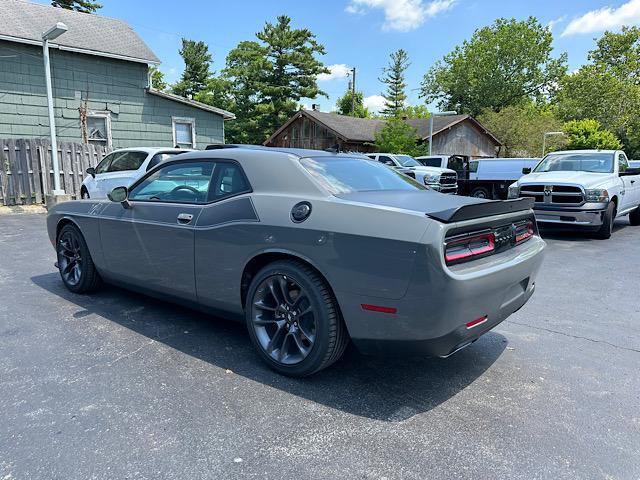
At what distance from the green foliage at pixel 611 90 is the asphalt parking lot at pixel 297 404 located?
53.6 m

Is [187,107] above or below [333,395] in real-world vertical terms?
above

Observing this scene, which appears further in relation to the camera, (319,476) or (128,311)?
(128,311)

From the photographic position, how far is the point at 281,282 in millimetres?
3002

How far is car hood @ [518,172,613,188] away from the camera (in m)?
8.47

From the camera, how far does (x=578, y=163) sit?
387 inches

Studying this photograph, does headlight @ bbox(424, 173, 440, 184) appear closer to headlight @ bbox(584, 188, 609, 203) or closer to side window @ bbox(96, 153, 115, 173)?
headlight @ bbox(584, 188, 609, 203)

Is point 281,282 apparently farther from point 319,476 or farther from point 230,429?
point 319,476

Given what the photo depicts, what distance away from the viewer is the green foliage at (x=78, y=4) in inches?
1356

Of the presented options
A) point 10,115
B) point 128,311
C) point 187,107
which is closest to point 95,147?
point 10,115

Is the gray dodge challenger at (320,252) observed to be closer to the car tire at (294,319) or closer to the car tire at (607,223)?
the car tire at (294,319)

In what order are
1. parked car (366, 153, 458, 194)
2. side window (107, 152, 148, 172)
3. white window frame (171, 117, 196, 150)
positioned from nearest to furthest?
1. side window (107, 152, 148, 172)
2. parked car (366, 153, 458, 194)
3. white window frame (171, 117, 196, 150)

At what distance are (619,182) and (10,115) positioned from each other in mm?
16137

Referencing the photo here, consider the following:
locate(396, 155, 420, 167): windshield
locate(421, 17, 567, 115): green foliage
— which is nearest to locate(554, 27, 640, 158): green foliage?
locate(421, 17, 567, 115): green foliage

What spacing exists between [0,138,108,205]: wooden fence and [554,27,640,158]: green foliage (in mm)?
52001
